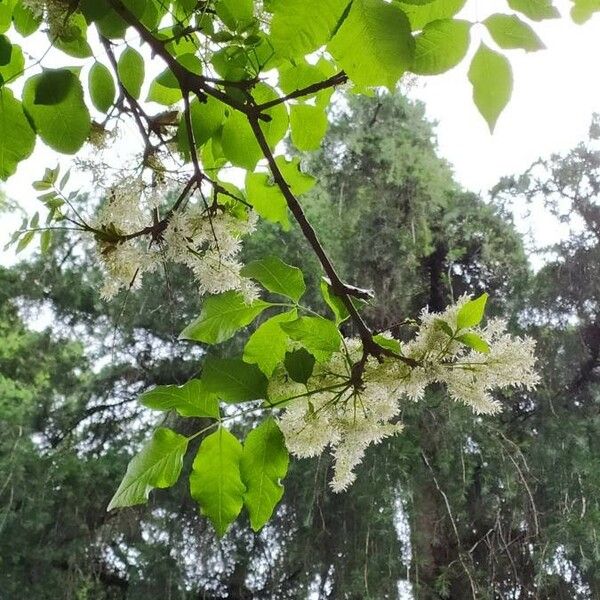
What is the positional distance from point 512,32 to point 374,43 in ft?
0.37

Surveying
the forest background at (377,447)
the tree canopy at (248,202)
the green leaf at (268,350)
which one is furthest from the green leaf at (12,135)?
the forest background at (377,447)

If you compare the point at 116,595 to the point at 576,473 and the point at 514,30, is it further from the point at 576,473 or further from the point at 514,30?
the point at 514,30

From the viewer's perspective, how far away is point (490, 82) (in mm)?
439

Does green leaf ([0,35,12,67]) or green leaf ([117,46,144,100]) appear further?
green leaf ([117,46,144,100])

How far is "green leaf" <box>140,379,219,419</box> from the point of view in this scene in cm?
54

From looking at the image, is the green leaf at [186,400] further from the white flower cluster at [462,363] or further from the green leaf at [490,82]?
the green leaf at [490,82]

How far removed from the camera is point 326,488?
153 inches

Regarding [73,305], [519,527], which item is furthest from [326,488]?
[73,305]

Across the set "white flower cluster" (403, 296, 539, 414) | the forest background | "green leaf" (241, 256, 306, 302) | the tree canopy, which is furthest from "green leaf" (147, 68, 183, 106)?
the forest background

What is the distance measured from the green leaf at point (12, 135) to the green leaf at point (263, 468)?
283 millimetres

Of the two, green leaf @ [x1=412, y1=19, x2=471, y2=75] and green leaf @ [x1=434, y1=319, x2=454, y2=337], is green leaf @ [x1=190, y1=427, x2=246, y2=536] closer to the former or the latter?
green leaf @ [x1=434, y1=319, x2=454, y2=337]

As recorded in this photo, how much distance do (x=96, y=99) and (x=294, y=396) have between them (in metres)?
0.32

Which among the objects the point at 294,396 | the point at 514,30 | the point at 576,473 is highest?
the point at 576,473

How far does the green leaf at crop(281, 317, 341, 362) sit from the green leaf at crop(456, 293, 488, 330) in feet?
0.31
